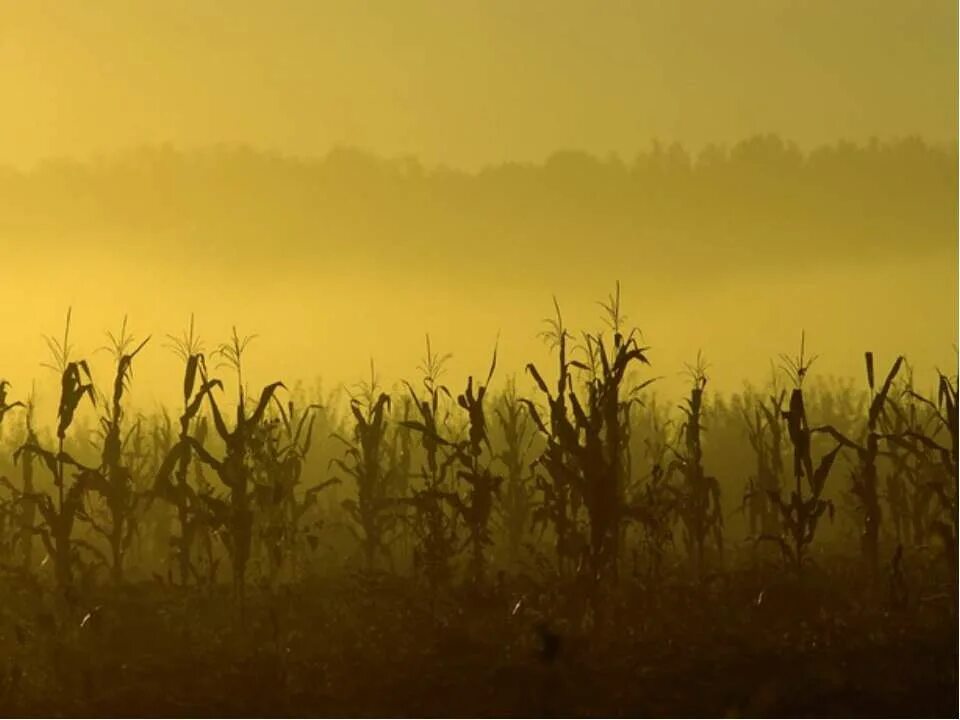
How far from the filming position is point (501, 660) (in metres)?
6.66

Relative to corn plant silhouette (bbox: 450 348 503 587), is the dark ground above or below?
below

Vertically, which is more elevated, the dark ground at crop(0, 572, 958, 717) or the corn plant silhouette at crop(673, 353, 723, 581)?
the corn plant silhouette at crop(673, 353, 723, 581)

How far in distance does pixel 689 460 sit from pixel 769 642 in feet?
11.5

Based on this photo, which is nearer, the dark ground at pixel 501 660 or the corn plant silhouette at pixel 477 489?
the dark ground at pixel 501 660

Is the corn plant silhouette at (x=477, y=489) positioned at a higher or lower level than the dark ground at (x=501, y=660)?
higher

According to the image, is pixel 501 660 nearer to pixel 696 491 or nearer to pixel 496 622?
pixel 496 622

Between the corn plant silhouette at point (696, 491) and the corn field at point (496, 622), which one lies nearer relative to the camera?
the corn field at point (496, 622)

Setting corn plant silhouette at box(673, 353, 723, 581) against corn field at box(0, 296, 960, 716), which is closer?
corn field at box(0, 296, 960, 716)

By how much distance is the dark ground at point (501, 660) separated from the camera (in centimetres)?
639

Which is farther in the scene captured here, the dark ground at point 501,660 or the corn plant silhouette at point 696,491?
the corn plant silhouette at point 696,491

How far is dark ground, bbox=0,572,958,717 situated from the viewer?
6391mm

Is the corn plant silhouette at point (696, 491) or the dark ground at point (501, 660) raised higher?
the corn plant silhouette at point (696, 491)

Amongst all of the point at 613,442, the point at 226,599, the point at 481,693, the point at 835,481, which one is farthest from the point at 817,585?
the point at 835,481

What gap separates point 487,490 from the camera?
8242 mm
